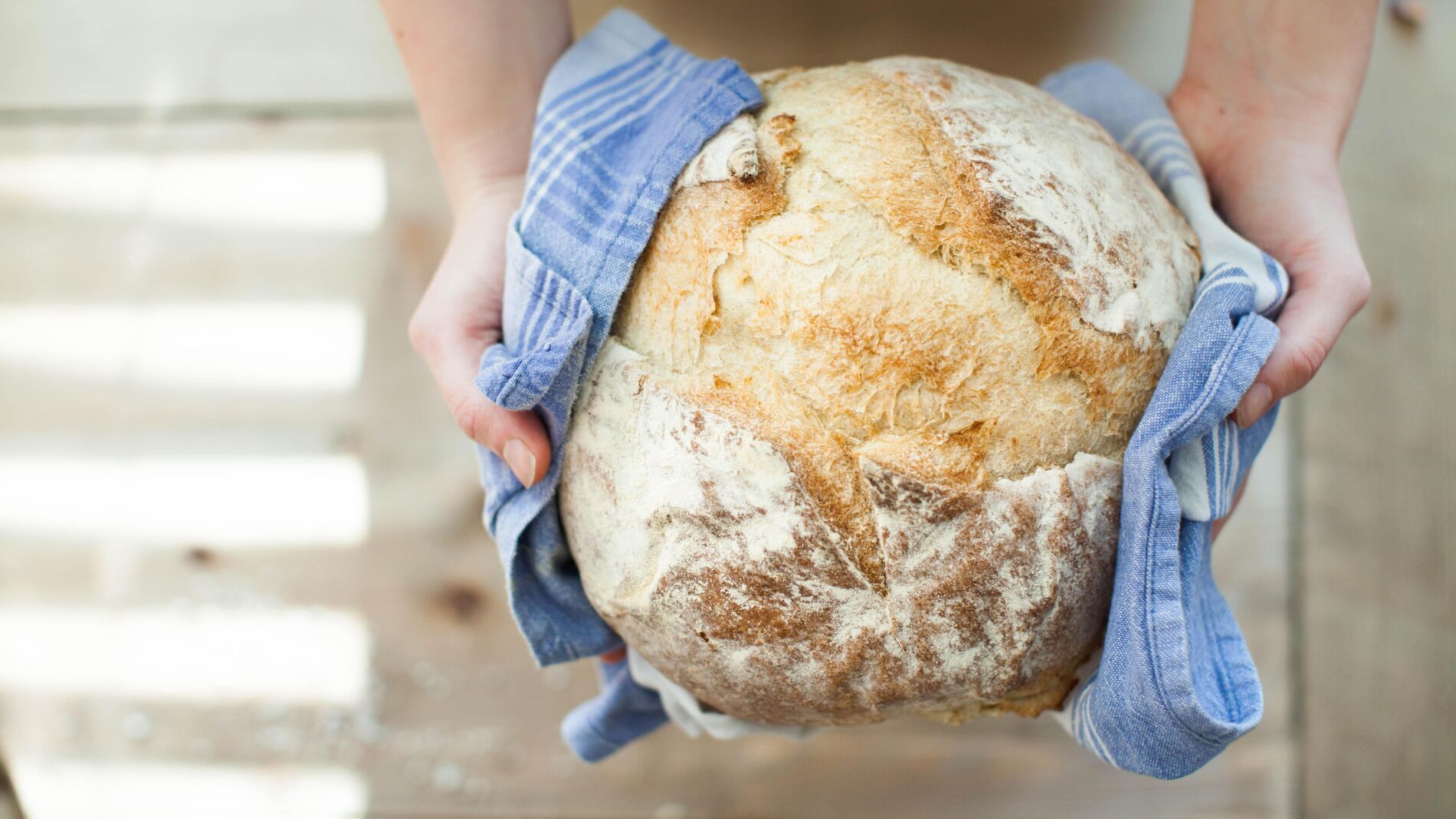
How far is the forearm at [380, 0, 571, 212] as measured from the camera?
3.38 feet

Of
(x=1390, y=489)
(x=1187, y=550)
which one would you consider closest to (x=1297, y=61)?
(x=1187, y=550)

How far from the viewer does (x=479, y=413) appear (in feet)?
3.05

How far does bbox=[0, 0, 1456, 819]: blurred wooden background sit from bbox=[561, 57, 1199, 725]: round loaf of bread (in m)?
0.71

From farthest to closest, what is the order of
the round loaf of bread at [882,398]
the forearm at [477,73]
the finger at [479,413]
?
the forearm at [477,73] → the finger at [479,413] → the round loaf of bread at [882,398]

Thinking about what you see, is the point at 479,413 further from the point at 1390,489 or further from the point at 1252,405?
the point at 1390,489

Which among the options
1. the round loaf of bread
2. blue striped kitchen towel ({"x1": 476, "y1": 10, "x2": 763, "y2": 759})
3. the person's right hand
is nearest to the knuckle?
the round loaf of bread

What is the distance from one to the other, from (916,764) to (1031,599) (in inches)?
32.6

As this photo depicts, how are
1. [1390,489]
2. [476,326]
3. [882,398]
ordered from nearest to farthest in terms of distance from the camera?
1. [882,398]
2. [476,326]
3. [1390,489]

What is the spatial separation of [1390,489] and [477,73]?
1.49m

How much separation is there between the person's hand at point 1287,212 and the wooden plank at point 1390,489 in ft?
1.81

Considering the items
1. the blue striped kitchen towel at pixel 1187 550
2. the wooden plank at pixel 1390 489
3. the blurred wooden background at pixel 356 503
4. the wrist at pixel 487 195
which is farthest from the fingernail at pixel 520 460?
the wooden plank at pixel 1390 489

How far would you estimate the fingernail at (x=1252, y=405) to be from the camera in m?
0.89

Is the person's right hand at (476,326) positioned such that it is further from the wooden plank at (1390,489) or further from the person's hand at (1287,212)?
the wooden plank at (1390,489)

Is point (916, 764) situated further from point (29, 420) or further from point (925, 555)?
point (29, 420)
